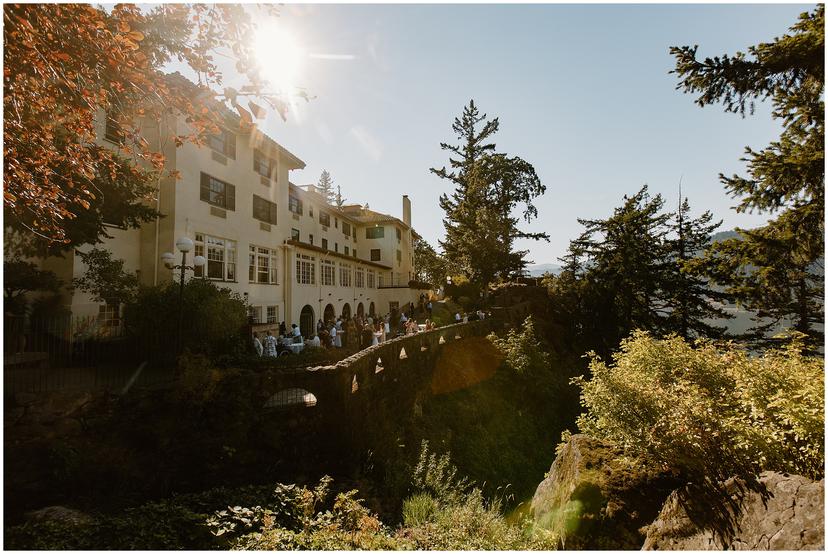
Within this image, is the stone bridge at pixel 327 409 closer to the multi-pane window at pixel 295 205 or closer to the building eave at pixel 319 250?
the building eave at pixel 319 250

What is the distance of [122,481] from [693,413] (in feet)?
36.1

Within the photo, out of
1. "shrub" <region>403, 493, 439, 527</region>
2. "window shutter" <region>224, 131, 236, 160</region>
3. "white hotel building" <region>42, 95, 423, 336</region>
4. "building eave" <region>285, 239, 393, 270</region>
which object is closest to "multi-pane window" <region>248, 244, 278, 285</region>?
"white hotel building" <region>42, 95, 423, 336</region>

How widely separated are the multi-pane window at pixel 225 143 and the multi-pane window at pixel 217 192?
1641mm

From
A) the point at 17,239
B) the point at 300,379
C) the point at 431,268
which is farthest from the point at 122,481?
the point at 431,268

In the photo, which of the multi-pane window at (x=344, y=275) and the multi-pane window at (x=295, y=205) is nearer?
the multi-pane window at (x=295, y=205)

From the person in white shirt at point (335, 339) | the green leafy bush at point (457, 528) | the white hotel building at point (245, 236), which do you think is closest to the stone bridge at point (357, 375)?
the green leafy bush at point (457, 528)

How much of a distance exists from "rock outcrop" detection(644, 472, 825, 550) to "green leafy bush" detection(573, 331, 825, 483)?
0.31 meters

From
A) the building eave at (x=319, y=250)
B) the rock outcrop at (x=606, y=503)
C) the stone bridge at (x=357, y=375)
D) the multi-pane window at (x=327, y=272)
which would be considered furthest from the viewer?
the multi-pane window at (x=327, y=272)

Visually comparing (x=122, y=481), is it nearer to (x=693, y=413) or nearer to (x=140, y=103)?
(x=140, y=103)

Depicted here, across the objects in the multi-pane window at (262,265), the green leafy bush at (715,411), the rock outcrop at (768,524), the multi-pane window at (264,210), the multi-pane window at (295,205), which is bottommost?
the rock outcrop at (768,524)

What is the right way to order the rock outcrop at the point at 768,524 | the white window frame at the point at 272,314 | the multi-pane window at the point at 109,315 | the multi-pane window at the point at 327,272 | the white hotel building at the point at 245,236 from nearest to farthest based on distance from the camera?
the rock outcrop at the point at 768,524
the multi-pane window at the point at 109,315
the white hotel building at the point at 245,236
the white window frame at the point at 272,314
the multi-pane window at the point at 327,272

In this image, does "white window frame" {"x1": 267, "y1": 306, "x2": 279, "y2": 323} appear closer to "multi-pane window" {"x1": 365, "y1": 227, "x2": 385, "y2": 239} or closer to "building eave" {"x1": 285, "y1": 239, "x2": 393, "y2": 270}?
"building eave" {"x1": 285, "y1": 239, "x2": 393, "y2": 270}

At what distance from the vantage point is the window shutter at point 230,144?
62.3 feet

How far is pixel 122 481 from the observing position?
7605 mm
